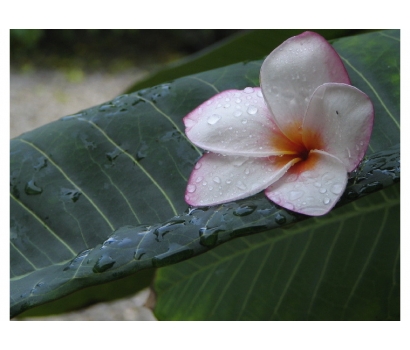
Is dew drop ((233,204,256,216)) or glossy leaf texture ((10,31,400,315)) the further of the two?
glossy leaf texture ((10,31,400,315))

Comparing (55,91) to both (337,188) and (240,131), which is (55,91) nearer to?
(240,131)

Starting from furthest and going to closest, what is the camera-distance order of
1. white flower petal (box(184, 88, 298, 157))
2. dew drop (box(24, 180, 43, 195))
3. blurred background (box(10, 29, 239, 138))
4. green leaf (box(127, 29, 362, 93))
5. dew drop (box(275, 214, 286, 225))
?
blurred background (box(10, 29, 239, 138))
green leaf (box(127, 29, 362, 93))
dew drop (box(24, 180, 43, 195))
white flower petal (box(184, 88, 298, 157))
dew drop (box(275, 214, 286, 225))

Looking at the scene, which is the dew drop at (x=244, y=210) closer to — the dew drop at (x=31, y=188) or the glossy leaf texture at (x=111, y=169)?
the glossy leaf texture at (x=111, y=169)

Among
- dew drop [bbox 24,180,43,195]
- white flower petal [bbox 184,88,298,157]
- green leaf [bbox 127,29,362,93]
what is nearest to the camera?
white flower petal [bbox 184,88,298,157]

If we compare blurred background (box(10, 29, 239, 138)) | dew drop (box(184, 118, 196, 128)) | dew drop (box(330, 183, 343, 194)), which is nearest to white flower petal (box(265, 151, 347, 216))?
dew drop (box(330, 183, 343, 194))

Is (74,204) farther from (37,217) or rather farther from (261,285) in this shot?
(261,285)

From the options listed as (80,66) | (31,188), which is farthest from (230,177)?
(80,66)

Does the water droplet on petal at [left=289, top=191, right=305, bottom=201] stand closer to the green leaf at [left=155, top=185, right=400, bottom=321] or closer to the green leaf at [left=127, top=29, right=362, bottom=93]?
the green leaf at [left=155, top=185, right=400, bottom=321]

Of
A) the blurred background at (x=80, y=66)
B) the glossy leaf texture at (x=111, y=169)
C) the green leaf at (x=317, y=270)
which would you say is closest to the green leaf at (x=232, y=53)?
the glossy leaf texture at (x=111, y=169)
